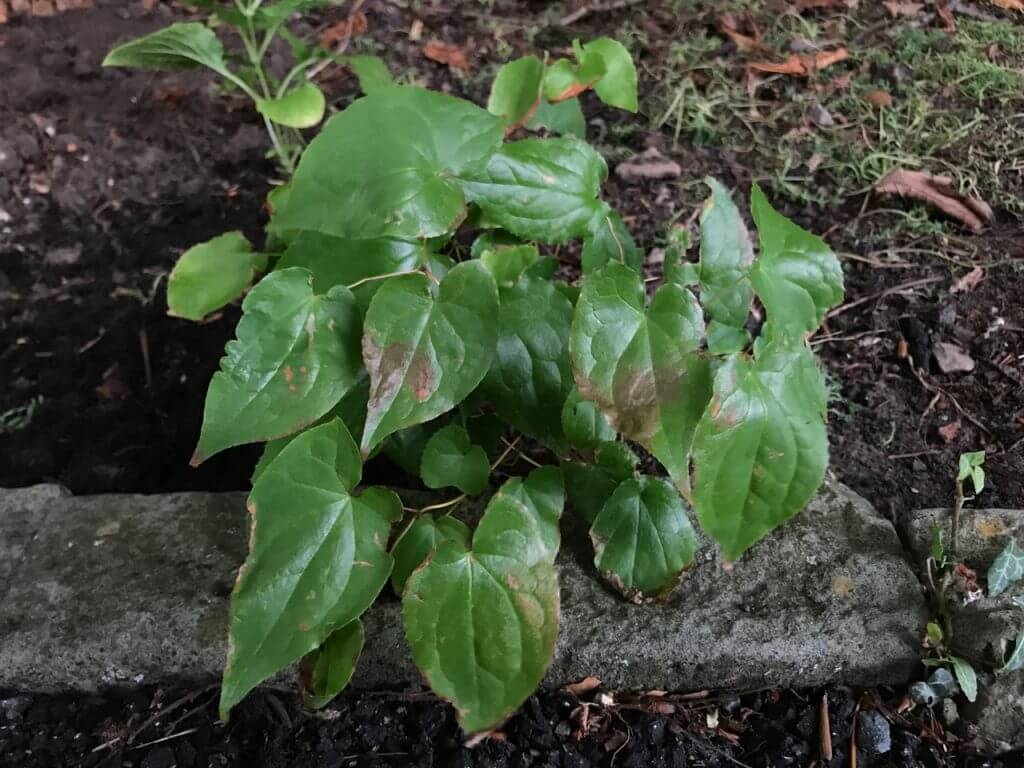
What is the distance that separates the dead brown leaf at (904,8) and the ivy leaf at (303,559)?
7.46 ft

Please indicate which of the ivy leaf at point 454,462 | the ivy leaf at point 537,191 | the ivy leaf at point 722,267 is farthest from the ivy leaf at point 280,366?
the ivy leaf at point 722,267

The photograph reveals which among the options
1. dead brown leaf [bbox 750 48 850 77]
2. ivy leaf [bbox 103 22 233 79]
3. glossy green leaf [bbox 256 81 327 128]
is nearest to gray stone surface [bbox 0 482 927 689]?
glossy green leaf [bbox 256 81 327 128]

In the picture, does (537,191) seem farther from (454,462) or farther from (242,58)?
(242,58)

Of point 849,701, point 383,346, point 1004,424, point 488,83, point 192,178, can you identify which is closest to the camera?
point 383,346

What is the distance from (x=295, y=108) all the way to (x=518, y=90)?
0.56 meters

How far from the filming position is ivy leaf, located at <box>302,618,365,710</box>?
111 centimetres

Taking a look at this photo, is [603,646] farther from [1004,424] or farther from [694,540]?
[1004,424]

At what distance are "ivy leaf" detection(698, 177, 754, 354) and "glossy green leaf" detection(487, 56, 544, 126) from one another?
44cm

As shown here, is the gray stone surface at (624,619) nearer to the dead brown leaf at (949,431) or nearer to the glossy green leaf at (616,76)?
the dead brown leaf at (949,431)

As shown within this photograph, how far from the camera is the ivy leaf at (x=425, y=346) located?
1059mm

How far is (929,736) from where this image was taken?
1172 millimetres

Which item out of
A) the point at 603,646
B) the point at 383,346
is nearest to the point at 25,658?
the point at 383,346

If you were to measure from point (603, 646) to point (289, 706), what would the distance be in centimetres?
47

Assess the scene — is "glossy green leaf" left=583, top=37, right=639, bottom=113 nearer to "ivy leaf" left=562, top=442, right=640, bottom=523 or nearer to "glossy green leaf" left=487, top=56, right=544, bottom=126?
"glossy green leaf" left=487, top=56, right=544, bottom=126
